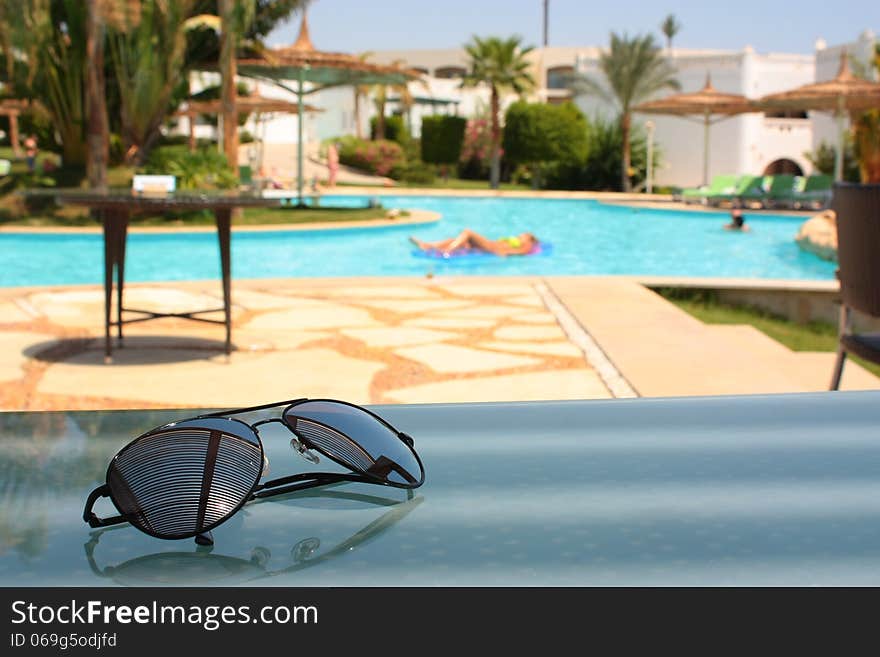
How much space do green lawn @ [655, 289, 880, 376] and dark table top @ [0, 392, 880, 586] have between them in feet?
17.6

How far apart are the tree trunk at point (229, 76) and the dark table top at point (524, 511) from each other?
15231mm

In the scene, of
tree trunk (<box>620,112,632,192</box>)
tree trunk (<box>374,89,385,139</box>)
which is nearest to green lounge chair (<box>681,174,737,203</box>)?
tree trunk (<box>620,112,632,192</box>)

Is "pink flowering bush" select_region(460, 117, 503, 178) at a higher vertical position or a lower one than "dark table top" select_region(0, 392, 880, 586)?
higher

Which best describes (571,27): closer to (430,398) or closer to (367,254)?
(367,254)

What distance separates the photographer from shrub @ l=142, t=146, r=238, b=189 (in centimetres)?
1531

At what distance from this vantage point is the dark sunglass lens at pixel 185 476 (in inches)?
29.1

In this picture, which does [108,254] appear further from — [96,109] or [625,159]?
[625,159]

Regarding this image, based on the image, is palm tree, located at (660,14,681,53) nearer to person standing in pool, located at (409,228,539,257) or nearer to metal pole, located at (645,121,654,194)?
metal pole, located at (645,121,654,194)

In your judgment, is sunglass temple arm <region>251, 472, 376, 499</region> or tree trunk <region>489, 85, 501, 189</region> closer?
sunglass temple arm <region>251, 472, 376, 499</region>

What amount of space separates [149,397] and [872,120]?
2224 cm

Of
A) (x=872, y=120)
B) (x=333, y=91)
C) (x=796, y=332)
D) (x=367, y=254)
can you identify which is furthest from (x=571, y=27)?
(x=796, y=332)

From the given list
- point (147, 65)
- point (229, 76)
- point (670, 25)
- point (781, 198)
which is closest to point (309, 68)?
point (229, 76)

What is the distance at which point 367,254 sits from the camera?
43.9 ft

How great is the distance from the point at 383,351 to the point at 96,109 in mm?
11094
